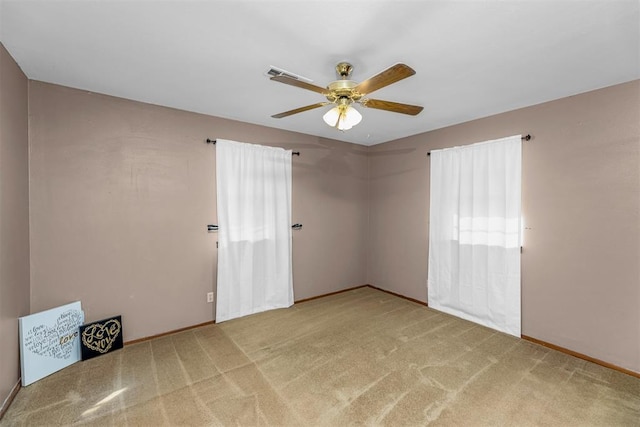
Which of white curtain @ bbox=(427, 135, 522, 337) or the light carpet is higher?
white curtain @ bbox=(427, 135, 522, 337)

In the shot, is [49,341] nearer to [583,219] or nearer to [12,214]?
[12,214]

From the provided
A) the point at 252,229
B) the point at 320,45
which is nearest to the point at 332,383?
the point at 252,229

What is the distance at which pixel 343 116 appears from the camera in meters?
2.00

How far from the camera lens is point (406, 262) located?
14.1 ft

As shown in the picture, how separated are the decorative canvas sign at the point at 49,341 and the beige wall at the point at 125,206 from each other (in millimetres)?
131

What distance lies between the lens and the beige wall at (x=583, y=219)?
94.7 inches

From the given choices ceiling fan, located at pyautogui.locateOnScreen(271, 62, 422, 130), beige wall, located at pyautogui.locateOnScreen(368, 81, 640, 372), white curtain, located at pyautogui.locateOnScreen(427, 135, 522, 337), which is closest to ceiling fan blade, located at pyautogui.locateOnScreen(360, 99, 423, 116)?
ceiling fan, located at pyautogui.locateOnScreen(271, 62, 422, 130)

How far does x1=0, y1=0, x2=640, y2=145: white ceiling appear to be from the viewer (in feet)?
5.05

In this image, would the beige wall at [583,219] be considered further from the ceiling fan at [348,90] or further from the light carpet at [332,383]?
the ceiling fan at [348,90]

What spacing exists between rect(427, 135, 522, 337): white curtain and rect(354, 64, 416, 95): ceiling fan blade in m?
2.21

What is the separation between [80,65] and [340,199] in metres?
3.38

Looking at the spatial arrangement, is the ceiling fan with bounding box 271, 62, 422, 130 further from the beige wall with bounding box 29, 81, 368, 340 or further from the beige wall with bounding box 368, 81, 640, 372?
the beige wall with bounding box 29, 81, 368, 340

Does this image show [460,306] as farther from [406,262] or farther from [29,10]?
[29,10]

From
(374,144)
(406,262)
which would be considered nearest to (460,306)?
(406,262)
